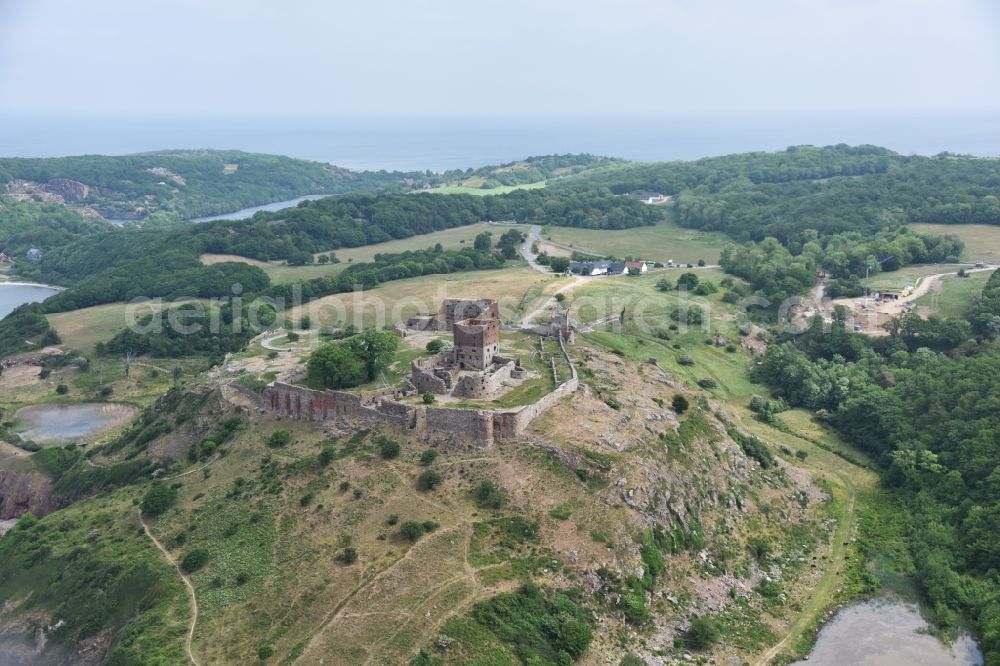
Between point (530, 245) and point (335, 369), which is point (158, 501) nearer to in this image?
point (335, 369)

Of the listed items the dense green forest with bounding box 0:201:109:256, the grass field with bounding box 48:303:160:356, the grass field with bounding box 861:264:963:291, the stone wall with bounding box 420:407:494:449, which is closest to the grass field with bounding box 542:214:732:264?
the grass field with bounding box 861:264:963:291

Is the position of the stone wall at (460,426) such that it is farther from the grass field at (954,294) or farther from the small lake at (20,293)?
the small lake at (20,293)

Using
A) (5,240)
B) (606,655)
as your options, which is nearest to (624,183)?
(5,240)

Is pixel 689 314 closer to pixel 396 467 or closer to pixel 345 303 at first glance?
pixel 345 303

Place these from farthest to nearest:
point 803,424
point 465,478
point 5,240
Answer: point 5,240, point 803,424, point 465,478

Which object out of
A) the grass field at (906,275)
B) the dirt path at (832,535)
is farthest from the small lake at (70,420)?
the grass field at (906,275)

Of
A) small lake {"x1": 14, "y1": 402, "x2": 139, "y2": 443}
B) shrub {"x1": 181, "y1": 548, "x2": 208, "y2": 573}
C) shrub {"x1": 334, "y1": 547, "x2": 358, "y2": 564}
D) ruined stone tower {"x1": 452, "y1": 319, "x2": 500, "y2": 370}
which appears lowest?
small lake {"x1": 14, "y1": 402, "x2": 139, "y2": 443}

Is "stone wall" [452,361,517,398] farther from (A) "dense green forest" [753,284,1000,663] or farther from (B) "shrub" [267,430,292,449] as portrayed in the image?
(A) "dense green forest" [753,284,1000,663]
